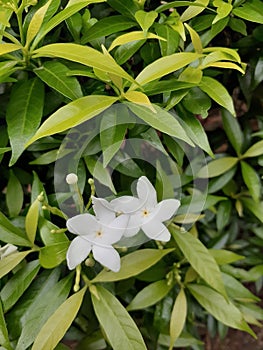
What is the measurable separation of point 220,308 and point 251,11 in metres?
0.56

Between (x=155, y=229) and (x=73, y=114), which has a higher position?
(x=73, y=114)

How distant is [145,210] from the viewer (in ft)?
2.44

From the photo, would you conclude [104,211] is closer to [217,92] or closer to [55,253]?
[55,253]

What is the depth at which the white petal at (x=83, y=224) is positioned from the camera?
708mm

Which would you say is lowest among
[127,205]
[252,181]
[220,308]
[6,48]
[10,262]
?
[220,308]

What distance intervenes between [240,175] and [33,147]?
530mm

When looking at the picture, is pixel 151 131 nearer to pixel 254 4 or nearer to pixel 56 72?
pixel 56 72

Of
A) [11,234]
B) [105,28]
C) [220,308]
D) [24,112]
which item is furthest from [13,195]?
[220,308]

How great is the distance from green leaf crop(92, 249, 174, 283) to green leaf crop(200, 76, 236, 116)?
0.28 meters

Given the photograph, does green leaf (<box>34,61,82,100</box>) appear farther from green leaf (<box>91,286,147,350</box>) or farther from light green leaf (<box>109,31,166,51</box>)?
green leaf (<box>91,286,147,350</box>)

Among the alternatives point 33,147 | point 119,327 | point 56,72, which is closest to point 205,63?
point 56,72

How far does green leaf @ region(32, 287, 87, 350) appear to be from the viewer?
81cm

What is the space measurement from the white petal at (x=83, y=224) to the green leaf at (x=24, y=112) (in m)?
0.12

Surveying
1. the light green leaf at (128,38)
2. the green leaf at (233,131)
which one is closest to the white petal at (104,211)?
the light green leaf at (128,38)
